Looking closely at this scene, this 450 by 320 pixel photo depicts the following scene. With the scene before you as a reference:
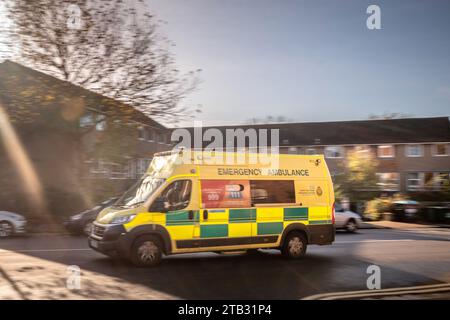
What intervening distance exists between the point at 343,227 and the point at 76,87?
14.5m

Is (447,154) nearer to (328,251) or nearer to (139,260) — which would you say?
(328,251)

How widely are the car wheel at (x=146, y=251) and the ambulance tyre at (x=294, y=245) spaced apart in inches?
132

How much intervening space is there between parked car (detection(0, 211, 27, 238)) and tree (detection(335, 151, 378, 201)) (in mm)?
22024

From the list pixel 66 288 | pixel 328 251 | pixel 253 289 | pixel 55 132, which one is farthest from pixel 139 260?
pixel 55 132

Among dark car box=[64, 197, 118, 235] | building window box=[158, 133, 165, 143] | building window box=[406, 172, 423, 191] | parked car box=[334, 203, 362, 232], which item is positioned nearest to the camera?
dark car box=[64, 197, 118, 235]

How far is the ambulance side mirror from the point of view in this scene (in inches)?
395

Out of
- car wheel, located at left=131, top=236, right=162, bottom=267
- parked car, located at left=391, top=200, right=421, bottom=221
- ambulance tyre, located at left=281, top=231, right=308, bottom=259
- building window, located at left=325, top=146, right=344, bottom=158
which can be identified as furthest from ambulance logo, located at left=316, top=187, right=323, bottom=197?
building window, located at left=325, top=146, right=344, bottom=158

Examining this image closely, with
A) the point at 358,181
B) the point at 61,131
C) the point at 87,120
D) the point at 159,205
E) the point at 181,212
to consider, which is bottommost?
the point at 181,212

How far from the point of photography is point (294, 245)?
38.6 feet

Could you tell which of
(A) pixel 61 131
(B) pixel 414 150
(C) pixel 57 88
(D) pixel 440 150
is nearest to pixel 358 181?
(B) pixel 414 150

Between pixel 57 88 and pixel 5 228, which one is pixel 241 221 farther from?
pixel 57 88

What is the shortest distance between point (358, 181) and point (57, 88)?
22.4m

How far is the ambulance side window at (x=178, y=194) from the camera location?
1023 centimetres

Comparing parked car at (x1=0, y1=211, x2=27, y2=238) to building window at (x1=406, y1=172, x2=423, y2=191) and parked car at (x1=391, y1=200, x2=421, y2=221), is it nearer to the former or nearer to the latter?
parked car at (x1=391, y1=200, x2=421, y2=221)
